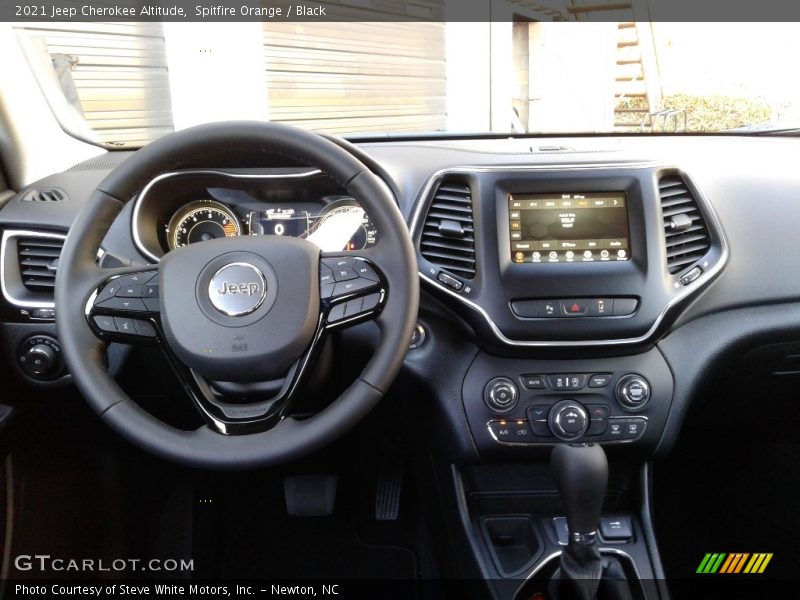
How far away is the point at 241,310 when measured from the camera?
3.98 ft

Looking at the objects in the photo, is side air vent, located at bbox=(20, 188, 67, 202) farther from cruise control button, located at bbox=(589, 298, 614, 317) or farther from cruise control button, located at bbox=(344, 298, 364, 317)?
cruise control button, located at bbox=(589, 298, 614, 317)

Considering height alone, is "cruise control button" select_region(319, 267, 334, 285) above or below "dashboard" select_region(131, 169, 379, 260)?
below

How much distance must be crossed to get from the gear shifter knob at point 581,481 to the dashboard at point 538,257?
115 millimetres

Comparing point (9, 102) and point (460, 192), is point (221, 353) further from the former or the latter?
point (9, 102)

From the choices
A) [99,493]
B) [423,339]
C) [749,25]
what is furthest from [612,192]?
[99,493]

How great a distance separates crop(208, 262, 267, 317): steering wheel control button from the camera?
1215mm

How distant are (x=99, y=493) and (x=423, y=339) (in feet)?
3.32

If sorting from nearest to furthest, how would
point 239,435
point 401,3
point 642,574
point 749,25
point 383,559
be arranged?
point 239,435 < point 642,574 < point 749,25 < point 383,559 < point 401,3

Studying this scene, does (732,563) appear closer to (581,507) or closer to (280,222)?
(581,507)

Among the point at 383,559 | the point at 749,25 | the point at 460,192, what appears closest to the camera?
the point at 460,192

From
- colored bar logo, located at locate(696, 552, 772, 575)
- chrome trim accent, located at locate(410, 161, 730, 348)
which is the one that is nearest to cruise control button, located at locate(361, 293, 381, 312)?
chrome trim accent, located at locate(410, 161, 730, 348)

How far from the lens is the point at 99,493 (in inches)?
77.2

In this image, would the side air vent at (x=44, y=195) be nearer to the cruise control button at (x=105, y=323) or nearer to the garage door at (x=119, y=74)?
the garage door at (x=119, y=74)

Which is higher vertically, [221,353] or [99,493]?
[221,353]
